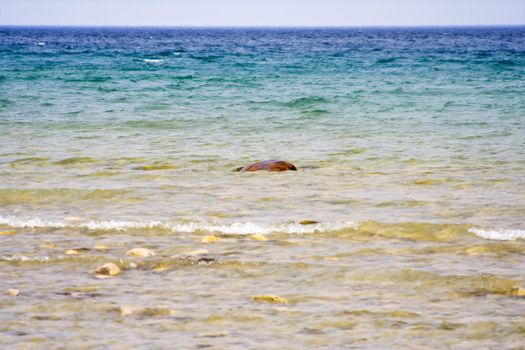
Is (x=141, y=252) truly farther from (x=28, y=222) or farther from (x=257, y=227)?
(x=28, y=222)

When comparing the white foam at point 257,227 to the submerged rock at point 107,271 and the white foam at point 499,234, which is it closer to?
the white foam at point 499,234

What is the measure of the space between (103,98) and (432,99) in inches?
393

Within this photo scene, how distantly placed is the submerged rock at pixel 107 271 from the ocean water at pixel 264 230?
3.1 inches

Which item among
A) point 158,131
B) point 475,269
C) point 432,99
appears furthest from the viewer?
point 432,99

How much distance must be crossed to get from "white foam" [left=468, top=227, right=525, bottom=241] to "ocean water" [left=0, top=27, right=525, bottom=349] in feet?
0.06

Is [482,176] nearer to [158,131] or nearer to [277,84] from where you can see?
[158,131]

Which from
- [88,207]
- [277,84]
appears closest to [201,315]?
[88,207]

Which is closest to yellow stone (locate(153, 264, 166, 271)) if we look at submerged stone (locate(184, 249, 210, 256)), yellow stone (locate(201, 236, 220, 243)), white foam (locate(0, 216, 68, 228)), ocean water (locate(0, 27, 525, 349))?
ocean water (locate(0, 27, 525, 349))

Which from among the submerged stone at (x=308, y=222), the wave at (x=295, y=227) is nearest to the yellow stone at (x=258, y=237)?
the wave at (x=295, y=227)

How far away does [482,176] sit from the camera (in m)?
10.9

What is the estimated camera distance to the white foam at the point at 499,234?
7.20 m

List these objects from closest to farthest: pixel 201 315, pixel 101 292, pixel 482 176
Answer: pixel 201 315 → pixel 101 292 → pixel 482 176

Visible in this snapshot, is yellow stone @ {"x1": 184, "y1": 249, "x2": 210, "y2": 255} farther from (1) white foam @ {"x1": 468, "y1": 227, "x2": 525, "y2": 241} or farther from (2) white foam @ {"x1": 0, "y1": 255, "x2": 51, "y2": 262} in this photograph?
(1) white foam @ {"x1": 468, "y1": 227, "x2": 525, "y2": 241}

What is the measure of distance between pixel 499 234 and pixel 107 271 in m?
3.62
